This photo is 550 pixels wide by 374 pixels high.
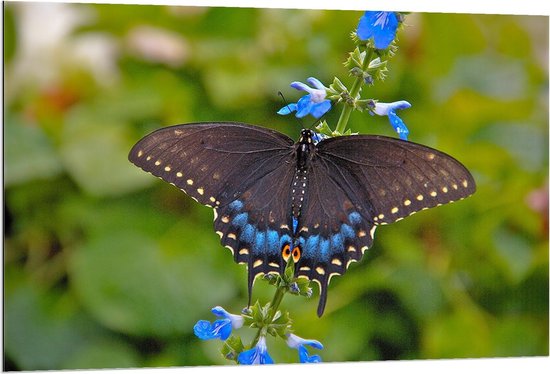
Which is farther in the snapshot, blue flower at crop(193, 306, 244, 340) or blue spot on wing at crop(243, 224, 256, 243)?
blue spot on wing at crop(243, 224, 256, 243)

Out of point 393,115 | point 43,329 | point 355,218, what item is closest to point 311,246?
point 355,218

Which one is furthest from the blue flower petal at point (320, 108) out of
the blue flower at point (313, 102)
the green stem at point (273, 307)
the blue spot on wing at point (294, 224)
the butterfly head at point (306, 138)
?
the green stem at point (273, 307)

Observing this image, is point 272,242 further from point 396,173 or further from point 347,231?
point 396,173

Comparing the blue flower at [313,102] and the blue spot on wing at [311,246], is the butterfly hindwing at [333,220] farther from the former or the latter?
the blue flower at [313,102]

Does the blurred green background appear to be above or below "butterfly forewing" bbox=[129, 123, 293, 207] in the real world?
below

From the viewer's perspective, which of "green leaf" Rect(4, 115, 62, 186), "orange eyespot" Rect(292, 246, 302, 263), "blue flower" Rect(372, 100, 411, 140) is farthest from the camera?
"green leaf" Rect(4, 115, 62, 186)

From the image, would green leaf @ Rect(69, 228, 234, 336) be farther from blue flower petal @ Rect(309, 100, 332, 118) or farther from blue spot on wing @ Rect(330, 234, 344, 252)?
blue flower petal @ Rect(309, 100, 332, 118)

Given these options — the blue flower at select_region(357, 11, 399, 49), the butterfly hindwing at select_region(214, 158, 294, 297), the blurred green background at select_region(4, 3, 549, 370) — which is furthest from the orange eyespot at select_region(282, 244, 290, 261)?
the blurred green background at select_region(4, 3, 549, 370)
